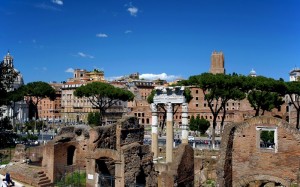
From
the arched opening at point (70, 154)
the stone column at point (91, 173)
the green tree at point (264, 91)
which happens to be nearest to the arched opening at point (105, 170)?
the stone column at point (91, 173)

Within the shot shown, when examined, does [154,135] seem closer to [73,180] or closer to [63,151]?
[63,151]

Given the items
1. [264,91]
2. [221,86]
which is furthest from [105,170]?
[264,91]

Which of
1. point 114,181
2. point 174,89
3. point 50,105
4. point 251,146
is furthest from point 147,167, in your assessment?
point 50,105

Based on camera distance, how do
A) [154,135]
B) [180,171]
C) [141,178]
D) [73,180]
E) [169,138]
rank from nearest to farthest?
[180,171]
[141,178]
[73,180]
[169,138]
[154,135]

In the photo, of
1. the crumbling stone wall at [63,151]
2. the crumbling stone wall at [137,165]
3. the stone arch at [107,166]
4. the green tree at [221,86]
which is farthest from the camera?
the green tree at [221,86]

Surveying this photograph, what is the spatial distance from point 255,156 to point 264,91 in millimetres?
32854

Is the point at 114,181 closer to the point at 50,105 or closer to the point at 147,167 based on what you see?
the point at 147,167

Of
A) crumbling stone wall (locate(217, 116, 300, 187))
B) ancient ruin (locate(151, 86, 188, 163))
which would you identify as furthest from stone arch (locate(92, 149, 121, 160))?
ancient ruin (locate(151, 86, 188, 163))

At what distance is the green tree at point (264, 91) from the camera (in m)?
45.3

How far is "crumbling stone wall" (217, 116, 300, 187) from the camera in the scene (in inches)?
650

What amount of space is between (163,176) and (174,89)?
1483 cm

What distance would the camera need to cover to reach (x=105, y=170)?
21.9 metres

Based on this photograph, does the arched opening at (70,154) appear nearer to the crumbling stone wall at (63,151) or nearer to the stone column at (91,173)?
the crumbling stone wall at (63,151)

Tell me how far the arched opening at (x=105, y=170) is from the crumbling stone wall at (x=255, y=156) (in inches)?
244
